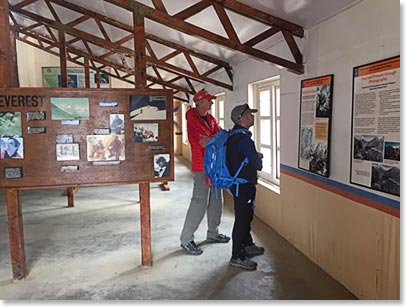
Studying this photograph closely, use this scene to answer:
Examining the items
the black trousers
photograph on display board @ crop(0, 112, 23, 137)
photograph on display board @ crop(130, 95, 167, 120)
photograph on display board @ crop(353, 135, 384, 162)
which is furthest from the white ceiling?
photograph on display board @ crop(0, 112, 23, 137)

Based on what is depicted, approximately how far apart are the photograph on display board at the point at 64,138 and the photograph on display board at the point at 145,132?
20.4 inches

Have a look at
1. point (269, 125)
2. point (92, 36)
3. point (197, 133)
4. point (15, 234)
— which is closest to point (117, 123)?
point (197, 133)

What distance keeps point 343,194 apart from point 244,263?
1019 mm

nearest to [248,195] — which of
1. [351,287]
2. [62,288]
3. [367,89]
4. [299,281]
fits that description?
[299,281]

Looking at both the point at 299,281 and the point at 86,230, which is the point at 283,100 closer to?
the point at 299,281

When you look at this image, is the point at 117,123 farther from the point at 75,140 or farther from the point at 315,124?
the point at 315,124

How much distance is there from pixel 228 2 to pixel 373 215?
2.11 meters

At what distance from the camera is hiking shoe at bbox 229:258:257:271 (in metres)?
3.05

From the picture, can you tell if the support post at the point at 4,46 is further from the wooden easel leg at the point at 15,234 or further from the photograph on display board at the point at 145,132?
the photograph on display board at the point at 145,132

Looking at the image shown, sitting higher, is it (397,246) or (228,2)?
(228,2)

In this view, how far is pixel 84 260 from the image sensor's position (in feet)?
11.1

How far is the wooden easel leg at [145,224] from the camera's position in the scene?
3.10 m

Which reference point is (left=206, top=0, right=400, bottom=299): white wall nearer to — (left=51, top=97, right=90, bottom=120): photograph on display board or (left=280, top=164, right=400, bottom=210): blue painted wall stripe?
(left=280, top=164, right=400, bottom=210): blue painted wall stripe

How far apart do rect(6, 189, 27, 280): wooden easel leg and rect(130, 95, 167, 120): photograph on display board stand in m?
1.13
